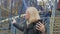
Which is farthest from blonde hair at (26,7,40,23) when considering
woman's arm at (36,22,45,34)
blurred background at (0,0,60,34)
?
blurred background at (0,0,60,34)

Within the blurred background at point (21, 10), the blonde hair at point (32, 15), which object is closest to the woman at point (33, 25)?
the blonde hair at point (32, 15)

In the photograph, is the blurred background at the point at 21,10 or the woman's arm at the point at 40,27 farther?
the blurred background at the point at 21,10

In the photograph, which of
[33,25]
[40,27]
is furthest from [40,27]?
[33,25]

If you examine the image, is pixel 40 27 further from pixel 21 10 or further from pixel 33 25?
pixel 21 10

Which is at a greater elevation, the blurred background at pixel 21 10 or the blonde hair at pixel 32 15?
the blonde hair at pixel 32 15

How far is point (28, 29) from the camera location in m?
3.50

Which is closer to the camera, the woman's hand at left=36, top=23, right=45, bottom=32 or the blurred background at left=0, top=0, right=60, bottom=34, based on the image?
the woman's hand at left=36, top=23, right=45, bottom=32

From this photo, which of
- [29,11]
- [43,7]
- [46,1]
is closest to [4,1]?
[43,7]

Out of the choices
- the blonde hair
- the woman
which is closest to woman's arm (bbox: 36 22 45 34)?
the woman

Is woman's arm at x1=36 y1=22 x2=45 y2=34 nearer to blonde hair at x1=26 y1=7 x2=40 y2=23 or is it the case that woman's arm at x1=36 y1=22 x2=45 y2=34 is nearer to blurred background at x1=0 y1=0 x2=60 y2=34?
blonde hair at x1=26 y1=7 x2=40 y2=23

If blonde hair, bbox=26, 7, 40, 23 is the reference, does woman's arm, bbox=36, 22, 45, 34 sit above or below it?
below

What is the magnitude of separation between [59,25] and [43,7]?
1.04 m

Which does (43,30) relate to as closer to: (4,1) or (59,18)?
(4,1)

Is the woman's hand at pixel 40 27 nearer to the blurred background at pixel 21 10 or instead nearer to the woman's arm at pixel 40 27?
the woman's arm at pixel 40 27
